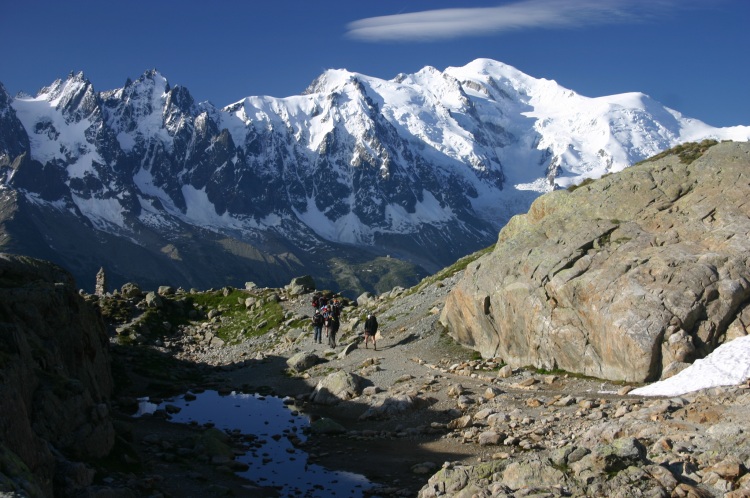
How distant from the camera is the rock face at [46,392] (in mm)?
21016

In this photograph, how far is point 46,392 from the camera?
84.0ft

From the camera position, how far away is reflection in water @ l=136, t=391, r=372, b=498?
29367 mm

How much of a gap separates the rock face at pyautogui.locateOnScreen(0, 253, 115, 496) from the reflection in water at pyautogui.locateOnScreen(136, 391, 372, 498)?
21.6ft

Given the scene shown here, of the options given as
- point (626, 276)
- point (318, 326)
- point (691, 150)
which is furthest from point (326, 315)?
point (691, 150)

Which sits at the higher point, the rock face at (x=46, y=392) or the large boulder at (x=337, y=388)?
the rock face at (x=46, y=392)

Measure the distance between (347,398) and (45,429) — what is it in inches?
858

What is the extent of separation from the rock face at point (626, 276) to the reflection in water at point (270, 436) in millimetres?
→ 13943

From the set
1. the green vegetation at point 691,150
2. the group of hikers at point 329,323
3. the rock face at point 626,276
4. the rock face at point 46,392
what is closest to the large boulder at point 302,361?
the group of hikers at point 329,323

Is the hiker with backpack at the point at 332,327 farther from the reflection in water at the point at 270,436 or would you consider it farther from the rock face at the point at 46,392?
the rock face at the point at 46,392

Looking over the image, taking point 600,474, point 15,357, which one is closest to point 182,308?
point 15,357

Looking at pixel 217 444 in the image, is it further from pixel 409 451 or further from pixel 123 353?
pixel 123 353

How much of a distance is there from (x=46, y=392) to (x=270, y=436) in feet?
47.0

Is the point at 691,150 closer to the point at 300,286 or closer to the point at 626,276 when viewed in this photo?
the point at 626,276

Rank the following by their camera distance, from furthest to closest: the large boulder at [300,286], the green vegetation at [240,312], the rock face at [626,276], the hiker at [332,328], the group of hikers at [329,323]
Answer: the large boulder at [300,286] → the green vegetation at [240,312] → the hiker at [332,328] → the group of hikers at [329,323] → the rock face at [626,276]
